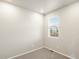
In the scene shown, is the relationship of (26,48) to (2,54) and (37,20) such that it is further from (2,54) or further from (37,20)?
(37,20)

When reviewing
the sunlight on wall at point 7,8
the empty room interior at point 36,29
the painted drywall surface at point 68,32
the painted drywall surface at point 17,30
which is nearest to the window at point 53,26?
the empty room interior at point 36,29

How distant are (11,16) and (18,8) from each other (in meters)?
0.54

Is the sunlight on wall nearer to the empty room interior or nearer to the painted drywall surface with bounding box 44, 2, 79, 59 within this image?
the empty room interior

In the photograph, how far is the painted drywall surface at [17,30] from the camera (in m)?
2.91

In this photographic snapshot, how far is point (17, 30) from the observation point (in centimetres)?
335

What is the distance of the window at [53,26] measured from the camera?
13.1 feet

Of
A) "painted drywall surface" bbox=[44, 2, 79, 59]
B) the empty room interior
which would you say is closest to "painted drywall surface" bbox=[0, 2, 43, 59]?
the empty room interior

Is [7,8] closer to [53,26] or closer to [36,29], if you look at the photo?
[36,29]

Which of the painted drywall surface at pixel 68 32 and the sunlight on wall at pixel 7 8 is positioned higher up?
the sunlight on wall at pixel 7 8

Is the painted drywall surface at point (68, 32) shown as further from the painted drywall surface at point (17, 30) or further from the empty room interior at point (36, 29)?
the painted drywall surface at point (17, 30)

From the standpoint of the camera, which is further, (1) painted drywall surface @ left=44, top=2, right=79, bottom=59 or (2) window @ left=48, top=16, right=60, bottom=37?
(2) window @ left=48, top=16, right=60, bottom=37

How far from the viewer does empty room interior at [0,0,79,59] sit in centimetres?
292

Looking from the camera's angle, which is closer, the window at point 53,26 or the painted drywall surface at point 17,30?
the painted drywall surface at point 17,30

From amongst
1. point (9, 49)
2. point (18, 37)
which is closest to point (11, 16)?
point (18, 37)
